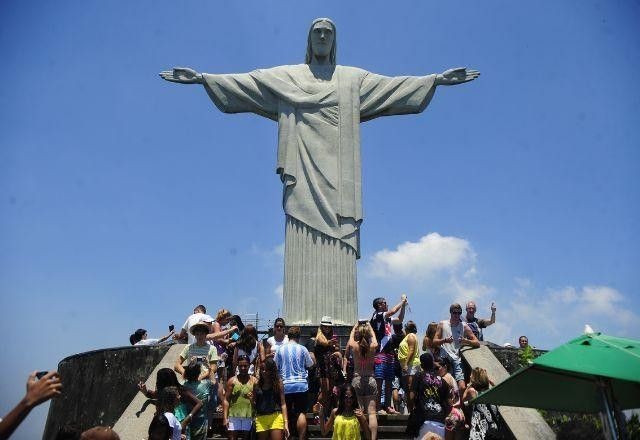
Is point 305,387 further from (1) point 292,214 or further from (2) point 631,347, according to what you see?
(1) point 292,214

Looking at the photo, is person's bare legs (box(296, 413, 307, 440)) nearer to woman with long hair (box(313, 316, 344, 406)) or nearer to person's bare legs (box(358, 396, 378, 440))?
woman with long hair (box(313, 316, 344, 406))

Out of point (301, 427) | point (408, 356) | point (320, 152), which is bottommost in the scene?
point (301, 427)

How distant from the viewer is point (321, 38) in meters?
14.2

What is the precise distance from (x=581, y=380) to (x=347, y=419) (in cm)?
251

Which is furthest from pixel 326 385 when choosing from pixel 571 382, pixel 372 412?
pixel 571 382

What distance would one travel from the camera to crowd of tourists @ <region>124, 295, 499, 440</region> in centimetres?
671

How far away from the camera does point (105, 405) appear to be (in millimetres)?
9453

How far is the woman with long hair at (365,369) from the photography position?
7477mm

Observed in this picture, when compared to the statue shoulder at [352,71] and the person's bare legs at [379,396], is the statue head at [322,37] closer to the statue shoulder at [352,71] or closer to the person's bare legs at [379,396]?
the statue shoulder at [352,71]

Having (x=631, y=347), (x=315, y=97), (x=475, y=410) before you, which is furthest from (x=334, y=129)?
(x=631, y=347)

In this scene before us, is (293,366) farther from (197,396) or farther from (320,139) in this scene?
(320,139)

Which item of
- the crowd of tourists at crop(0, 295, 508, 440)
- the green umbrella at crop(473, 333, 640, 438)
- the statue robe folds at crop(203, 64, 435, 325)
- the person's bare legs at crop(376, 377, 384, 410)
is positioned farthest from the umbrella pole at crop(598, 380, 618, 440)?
the statue robe folds at crop(203, 64, 435, 325)

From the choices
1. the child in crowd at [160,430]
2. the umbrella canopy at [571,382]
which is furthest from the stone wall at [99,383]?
the umbrella canopy at [571,382]

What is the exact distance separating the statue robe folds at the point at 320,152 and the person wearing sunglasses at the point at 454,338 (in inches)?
143
